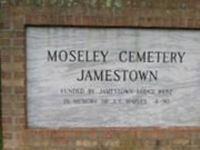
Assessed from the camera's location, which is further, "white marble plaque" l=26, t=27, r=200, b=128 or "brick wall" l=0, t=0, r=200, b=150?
"white marble plaque" l=26, t=27, r=200, b=128

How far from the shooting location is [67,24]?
5.74m

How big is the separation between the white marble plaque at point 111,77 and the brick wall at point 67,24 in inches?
3.8

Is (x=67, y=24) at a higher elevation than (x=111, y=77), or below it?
higher

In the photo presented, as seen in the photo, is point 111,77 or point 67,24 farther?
point 111,77

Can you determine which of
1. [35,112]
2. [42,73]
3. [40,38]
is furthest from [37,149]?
[40,38]

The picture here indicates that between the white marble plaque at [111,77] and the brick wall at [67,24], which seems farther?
the white marble plaque at [111,77]

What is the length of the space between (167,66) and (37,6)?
1.54m

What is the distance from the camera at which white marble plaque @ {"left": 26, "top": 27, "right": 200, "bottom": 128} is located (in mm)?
5812

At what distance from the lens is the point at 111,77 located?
590 cm

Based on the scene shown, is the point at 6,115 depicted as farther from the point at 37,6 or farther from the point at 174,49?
the point at 174,49

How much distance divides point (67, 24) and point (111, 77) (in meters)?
0.74

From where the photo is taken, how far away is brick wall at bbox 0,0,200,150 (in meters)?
5.71

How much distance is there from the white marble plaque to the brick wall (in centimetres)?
10

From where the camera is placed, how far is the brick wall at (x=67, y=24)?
18.7 ft
